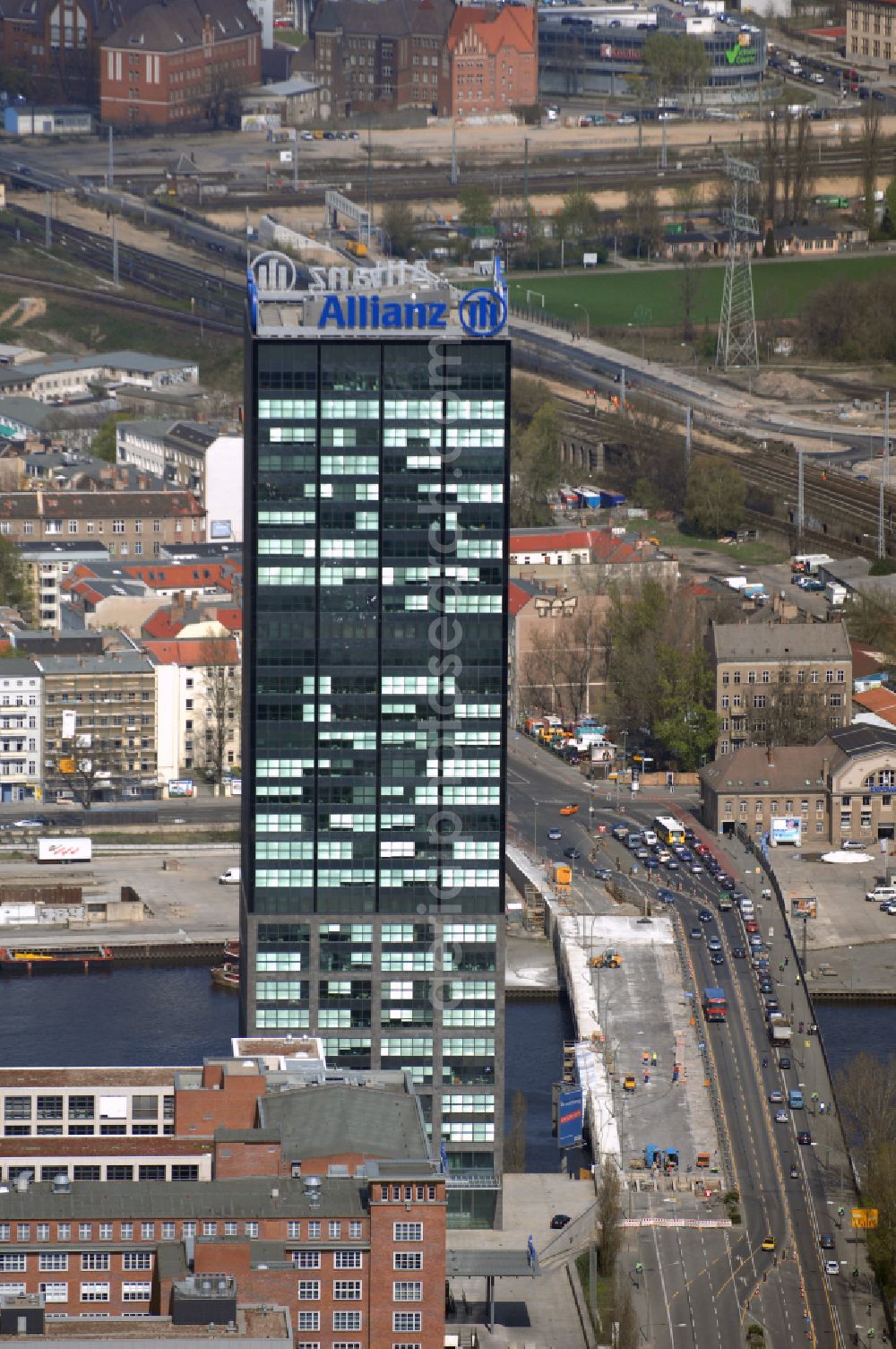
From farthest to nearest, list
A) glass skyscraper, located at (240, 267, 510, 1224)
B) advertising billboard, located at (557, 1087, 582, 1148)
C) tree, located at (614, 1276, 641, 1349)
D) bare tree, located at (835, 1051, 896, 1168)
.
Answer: advertising billboard, located at (557, 1087, 582, 1148) < bare tree, located at (835, 1051, 896, 1168) < glass skyscraper, located at (240, 267, 510, 1224) < tree, located at (614, 1276, 641, 1349)

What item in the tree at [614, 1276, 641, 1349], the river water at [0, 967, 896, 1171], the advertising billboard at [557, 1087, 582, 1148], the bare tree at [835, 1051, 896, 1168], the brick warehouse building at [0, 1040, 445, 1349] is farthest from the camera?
the river water at [0, 967, 896, 1171]

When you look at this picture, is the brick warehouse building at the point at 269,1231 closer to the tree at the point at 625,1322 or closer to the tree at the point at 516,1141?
the tree at the point at 625,1322

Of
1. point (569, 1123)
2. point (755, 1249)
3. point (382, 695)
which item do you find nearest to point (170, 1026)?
point (569, 1123)

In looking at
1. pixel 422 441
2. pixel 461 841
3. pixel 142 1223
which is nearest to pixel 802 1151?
pixel 461 841

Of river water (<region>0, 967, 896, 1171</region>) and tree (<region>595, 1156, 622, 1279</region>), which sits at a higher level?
tree (<region>595, 1156, 622, 1279</region>)

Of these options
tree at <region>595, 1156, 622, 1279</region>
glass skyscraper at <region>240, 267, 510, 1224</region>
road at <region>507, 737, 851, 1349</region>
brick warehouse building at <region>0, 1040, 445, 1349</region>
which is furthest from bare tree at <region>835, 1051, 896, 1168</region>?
brick warehouse building at <region>0, 1040, 445, 1349</region>

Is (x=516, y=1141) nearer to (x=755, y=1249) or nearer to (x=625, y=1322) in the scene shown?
(x=755, y=1249)

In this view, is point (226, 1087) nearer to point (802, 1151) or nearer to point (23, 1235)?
A: point (23, 1235)

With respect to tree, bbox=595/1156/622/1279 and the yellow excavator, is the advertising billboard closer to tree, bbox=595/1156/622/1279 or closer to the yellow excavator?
tree, bbox=595/1156/622/1279
